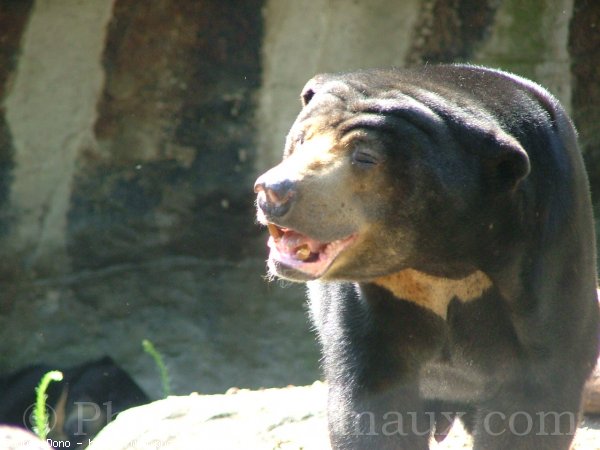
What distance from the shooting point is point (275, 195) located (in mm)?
3039

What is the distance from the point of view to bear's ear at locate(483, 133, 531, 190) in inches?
127

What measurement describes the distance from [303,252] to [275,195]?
0.91 feet

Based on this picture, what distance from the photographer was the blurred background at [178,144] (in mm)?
7289

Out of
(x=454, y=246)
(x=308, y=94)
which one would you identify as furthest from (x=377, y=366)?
(x=308, y=94)

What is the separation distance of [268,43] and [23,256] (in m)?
2.28

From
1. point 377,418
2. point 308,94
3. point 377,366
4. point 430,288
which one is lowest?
point 377,418

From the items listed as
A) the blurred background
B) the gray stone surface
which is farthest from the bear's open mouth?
the blurred background

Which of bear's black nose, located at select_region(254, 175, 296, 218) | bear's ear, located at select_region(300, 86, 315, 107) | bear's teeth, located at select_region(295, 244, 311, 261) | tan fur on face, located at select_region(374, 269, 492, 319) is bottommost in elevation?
tan fur on face, located at select_region(374, 269, 492, 319)

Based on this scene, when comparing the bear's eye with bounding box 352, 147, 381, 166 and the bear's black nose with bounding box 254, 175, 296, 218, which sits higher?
the bear's eye with bounding box 352, 147, 381, 166

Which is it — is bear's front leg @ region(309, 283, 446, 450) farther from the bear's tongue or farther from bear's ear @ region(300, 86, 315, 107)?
bear's ear @ region(300, 86, 315, 107)

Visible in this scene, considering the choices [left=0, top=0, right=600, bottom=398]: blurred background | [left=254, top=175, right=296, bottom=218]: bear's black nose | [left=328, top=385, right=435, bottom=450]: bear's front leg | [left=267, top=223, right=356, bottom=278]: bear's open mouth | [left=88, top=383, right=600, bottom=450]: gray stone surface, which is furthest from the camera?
[left=0, top=0, right=600, bottom=398]: blurred background

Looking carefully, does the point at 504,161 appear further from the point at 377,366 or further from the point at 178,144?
the point at 178,144

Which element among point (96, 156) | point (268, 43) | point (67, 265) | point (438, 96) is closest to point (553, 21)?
point (268, 43)

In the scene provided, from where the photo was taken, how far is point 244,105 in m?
7.51
